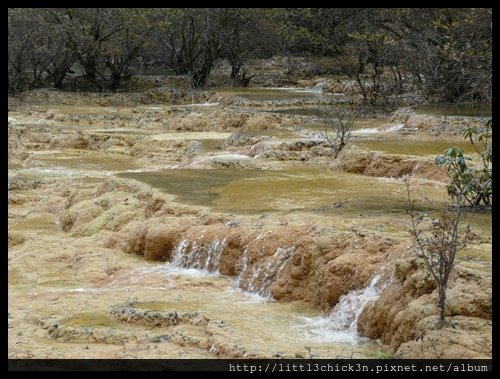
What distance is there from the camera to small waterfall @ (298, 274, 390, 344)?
778 centimetres

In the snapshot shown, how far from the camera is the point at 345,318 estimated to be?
8.04 metres

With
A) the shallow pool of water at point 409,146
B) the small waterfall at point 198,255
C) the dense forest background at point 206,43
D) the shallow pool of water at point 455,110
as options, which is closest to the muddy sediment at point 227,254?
the small waterfall at point 198,255

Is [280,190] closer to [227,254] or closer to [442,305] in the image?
[227,254]

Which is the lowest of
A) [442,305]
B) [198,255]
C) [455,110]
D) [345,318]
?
[345,318]

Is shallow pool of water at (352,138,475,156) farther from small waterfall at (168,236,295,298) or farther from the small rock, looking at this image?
small waterfall at (168,236,295,298)

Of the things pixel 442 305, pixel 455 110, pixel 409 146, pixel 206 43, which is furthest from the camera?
pixel 206 43

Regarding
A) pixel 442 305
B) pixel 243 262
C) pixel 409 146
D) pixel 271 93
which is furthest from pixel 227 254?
pixel 271 93

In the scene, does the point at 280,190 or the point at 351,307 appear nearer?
the point at 351,307

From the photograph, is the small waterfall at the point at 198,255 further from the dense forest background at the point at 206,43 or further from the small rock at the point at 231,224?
the dense forest background at the point at 206,43

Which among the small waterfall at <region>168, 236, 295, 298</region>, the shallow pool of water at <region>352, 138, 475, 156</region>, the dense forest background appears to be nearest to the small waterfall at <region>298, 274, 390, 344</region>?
the small waterfall at <region>168, 236, 295, 298</region>

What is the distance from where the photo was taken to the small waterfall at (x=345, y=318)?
7781 mm

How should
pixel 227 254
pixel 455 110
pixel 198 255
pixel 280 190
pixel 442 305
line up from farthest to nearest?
pixel 455 110 → pixel 280 190 → pixel 198 255 → pixel 227 254 → pixel 442 305

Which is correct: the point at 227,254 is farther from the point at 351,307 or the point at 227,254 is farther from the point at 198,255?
the point at 351,307

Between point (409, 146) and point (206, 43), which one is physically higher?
point (206, 43)
